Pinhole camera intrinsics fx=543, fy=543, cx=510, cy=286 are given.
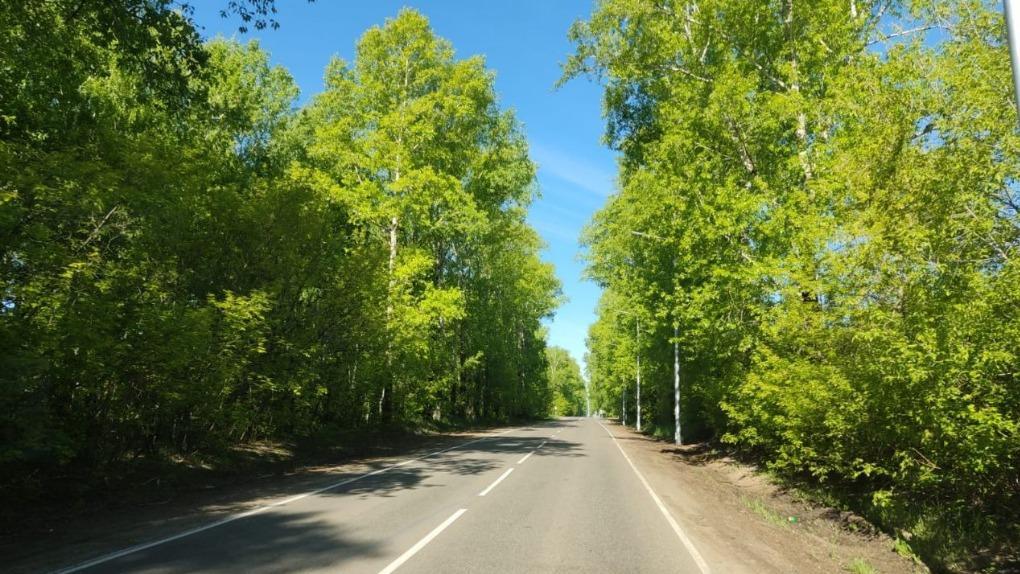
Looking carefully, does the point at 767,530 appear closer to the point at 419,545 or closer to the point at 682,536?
the point at 682,536

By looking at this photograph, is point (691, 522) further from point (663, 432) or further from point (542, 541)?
point (663, 432)

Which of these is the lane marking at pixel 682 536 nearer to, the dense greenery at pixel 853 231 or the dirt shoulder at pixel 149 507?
the dense greenery at pixel 853 231

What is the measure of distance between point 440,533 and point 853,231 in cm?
838

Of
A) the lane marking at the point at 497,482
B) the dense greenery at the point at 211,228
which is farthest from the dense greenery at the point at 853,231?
the dense greenery at the point at 211,228

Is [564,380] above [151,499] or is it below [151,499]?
above

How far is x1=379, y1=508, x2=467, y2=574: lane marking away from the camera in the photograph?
585 cm

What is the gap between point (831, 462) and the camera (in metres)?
11.2

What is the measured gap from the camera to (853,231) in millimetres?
9398

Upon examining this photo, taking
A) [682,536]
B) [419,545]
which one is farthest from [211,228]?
[682,536]

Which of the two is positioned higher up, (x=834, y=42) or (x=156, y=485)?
(x=834, y=42)

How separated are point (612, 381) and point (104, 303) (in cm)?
5208

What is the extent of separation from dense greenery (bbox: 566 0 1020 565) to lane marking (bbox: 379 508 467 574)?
6649 mm

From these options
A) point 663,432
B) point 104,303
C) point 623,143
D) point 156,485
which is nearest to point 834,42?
point 623,143

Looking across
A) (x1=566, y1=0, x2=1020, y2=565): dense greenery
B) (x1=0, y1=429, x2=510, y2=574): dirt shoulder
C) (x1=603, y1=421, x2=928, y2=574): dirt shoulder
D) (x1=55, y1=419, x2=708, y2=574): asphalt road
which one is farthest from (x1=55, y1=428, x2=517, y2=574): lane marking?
(x1=566, y1=0, x2=1020, y2=565): dense greenery
